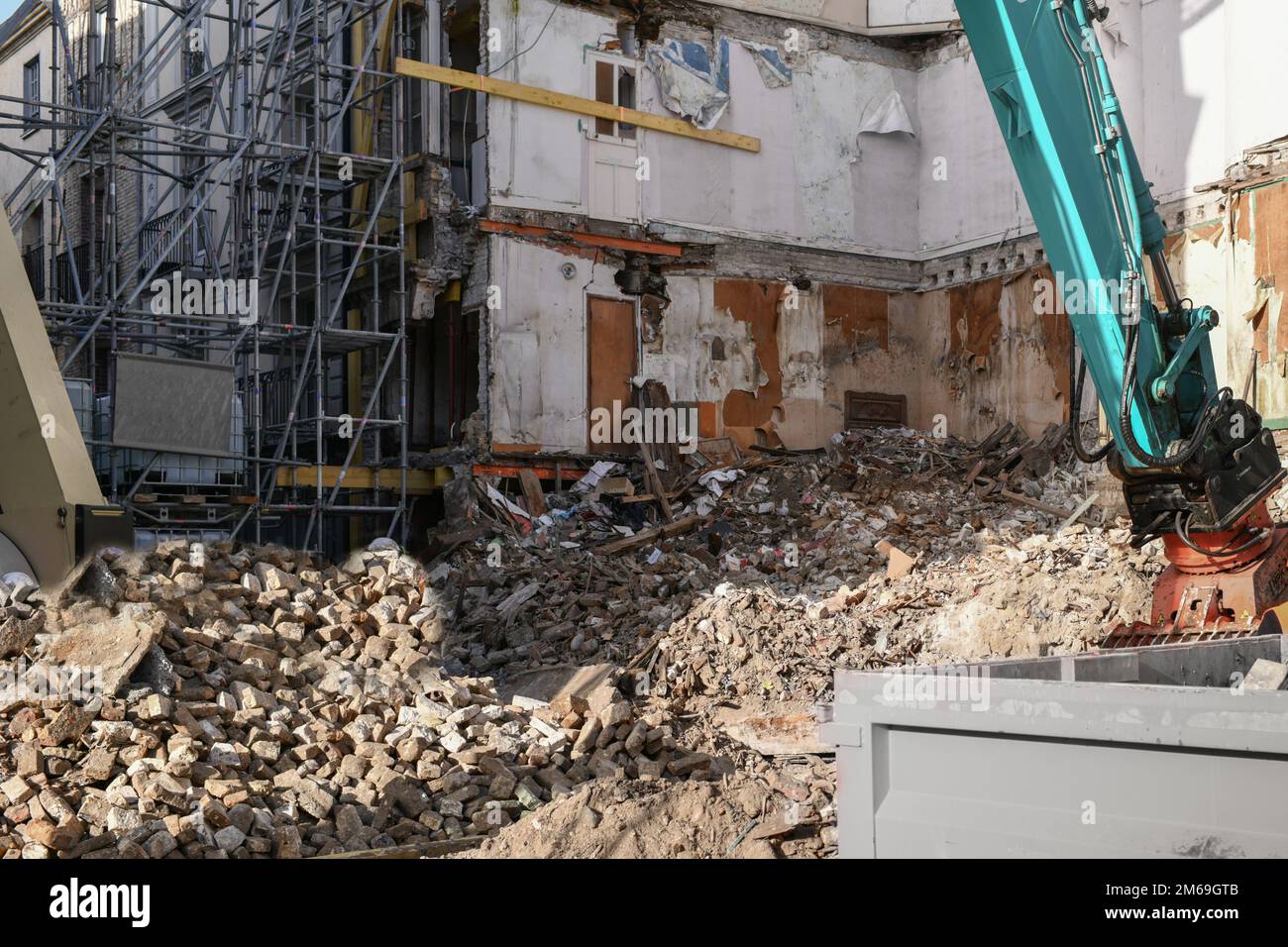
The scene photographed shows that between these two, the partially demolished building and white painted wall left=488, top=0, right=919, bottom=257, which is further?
white painted wall left=488, top=0, right=919, bottom=257

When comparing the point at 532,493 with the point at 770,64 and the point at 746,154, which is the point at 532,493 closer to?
the point at 746,154

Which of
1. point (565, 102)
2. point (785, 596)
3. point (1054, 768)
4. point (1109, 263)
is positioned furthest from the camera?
point (565, 102)

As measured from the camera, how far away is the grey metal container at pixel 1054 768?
10.8 feet

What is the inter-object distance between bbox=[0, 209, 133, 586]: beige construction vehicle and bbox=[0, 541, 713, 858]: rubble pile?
1.38ft

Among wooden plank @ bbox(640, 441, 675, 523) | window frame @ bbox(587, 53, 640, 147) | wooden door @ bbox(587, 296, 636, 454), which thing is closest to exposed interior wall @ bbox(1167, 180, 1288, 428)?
wooden plank @ bbox(640, 441, 675, 523)

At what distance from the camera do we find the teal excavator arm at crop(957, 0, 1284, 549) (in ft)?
27.9

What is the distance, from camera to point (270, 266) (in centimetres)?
1945

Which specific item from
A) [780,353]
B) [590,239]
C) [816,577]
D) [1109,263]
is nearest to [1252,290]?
[816,577]

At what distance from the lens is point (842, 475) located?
18.8 meters

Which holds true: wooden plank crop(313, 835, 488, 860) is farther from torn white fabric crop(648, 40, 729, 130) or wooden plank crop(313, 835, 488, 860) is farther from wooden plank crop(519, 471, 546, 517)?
torn white fabric crop(648, 40, 729, 130)

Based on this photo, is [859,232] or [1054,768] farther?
[859,232]

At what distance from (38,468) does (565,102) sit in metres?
10.4

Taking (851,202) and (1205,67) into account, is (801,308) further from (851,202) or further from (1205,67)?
(1205,67)
